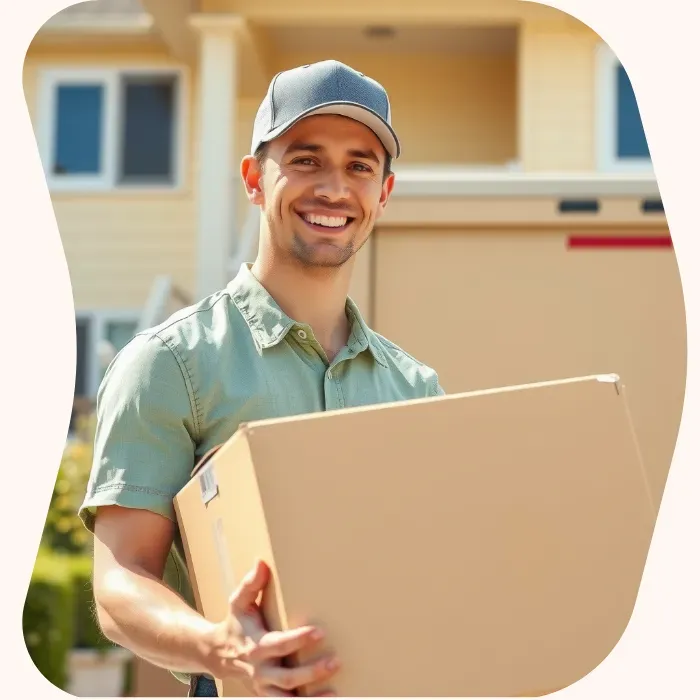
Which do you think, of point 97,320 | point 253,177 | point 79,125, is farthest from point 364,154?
point 79,125

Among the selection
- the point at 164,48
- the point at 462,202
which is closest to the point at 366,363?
the point at 462,202

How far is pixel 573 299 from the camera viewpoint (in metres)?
3.91

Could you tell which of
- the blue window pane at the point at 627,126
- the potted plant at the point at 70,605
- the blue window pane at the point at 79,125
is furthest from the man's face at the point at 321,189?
the blue window pane at the point at 79,125

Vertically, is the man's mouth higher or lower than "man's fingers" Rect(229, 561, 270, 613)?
higher

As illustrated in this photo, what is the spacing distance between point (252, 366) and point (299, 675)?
561 millimetres

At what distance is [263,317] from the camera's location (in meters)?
2.10

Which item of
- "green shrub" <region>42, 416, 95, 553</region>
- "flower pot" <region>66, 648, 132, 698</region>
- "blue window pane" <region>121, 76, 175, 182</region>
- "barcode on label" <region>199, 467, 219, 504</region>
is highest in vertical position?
"blue window pane" <region>121, 76, 175, 182</region>

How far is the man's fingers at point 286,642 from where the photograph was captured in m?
1.63

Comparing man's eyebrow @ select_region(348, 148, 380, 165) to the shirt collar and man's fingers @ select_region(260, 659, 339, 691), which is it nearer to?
the shirt collar

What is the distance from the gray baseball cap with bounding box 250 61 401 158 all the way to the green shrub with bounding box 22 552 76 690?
21.5 ft

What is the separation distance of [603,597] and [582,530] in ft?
0.31

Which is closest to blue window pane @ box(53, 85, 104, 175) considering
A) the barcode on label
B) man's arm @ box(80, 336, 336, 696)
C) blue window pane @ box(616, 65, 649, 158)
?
blue window pane @ box(616, 65, 649, 158)

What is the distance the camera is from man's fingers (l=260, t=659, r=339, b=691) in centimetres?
163

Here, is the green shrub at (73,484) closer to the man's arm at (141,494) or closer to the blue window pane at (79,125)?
the blue window pane at (79,125)
